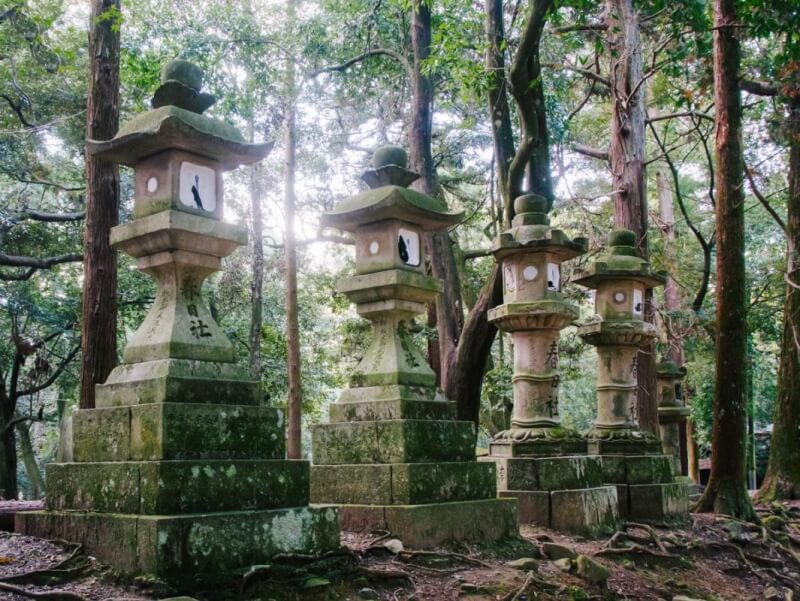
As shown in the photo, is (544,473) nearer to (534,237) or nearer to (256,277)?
(534,237)

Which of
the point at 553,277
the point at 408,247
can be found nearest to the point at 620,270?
the point at 553,277

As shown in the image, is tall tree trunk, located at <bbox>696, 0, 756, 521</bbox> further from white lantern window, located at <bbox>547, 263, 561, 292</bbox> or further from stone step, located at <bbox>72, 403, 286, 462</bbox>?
stone step, located at <bbox>72, 403, 286, 462</bbox>

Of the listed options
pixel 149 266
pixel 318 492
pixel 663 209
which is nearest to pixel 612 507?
pixel 318 492

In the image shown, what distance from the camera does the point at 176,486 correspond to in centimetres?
442

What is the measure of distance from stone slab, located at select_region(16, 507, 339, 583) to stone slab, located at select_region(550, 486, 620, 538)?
299 centimetres

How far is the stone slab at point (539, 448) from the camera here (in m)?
7.65

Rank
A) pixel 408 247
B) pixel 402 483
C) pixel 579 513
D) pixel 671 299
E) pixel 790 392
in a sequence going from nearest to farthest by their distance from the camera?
1. pixel 402 483
2. pixel 408 247
3. pixel 579 513
4. pixel 790 392
5. pixel 671 299

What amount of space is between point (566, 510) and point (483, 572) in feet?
7.18

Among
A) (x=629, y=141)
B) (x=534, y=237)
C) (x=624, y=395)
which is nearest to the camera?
(x=534, y=237)

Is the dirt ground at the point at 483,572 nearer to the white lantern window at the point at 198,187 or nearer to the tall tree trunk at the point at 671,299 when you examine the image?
the white lantern window at the point at 198,187

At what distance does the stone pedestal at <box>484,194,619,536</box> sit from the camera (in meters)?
7.49

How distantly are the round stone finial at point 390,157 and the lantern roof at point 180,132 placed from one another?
1456 millimetres

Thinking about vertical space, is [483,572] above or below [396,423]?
below

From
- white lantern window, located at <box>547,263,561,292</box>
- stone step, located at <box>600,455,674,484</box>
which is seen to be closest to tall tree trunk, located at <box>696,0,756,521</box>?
stone step, located at <box>600,455,674,484</box>
